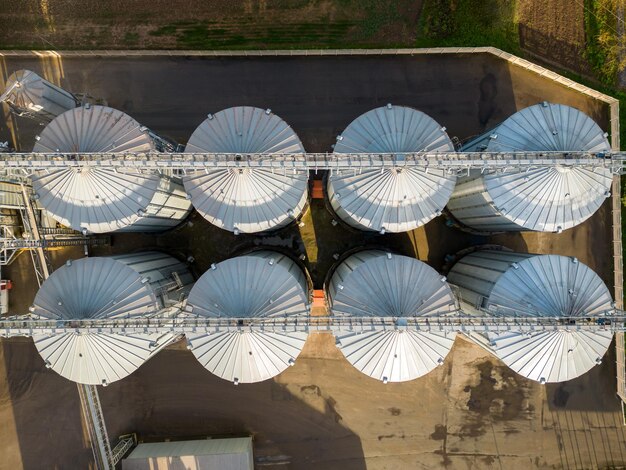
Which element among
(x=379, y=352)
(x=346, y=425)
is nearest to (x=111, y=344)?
(x=379, y=352)

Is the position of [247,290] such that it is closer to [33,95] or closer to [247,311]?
[247,311]

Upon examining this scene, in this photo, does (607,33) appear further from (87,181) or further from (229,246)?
(87,181)

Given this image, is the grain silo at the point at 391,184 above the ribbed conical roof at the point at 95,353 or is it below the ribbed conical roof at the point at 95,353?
above

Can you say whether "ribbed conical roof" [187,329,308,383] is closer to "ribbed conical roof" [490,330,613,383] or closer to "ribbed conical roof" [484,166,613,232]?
"ribbed conical roof" [490,330,613,383]

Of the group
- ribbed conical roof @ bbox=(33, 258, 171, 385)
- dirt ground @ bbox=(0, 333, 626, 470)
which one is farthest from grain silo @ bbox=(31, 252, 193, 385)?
dirt ground @ bbox=(0, 333, 626, 470)

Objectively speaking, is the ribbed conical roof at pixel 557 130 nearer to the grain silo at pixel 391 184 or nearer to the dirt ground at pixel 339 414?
the grain silo at pixel 391 184

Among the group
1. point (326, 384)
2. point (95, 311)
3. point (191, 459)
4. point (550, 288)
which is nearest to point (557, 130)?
point (550, 288)

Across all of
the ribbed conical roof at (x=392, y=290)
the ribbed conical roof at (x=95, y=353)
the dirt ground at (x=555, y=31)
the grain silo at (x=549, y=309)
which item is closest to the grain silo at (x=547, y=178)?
the grain silo at (x=549, y=309)
